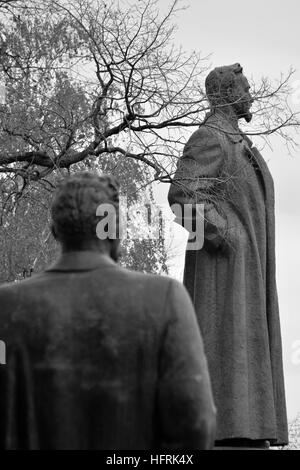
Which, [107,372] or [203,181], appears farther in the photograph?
[203,181]

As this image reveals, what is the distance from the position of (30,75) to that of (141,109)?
235 centimetres

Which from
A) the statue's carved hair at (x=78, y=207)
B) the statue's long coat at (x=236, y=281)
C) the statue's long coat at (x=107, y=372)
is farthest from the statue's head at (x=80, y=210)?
the statue's long coat at (x=236, y=281)

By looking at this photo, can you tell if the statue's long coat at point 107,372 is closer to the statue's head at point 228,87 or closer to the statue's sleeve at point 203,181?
the statue's sleeve at point 203,181

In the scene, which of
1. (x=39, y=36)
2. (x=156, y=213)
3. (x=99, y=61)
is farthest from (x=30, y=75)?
(x=156, y=213)

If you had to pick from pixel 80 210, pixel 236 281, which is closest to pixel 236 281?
pixel 236 281

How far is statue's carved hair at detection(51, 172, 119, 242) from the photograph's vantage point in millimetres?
4125

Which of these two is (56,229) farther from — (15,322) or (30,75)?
(30,75)

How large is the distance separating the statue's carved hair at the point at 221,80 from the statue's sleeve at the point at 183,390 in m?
5.03

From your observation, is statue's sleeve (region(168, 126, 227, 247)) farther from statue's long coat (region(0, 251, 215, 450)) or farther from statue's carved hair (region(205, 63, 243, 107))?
statue's long coat (region(0, 251, 215, 450))

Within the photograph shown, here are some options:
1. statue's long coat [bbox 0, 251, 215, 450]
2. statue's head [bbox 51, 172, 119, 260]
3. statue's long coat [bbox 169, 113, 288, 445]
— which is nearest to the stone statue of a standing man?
statue's long coat [bbox 169, 113, 288, 445]

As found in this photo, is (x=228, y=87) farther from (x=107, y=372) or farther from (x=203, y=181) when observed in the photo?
(x=107, y=372)

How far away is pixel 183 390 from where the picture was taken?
3.81 meters

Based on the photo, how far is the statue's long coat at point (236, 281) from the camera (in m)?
7.86

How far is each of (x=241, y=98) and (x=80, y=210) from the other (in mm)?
4848
